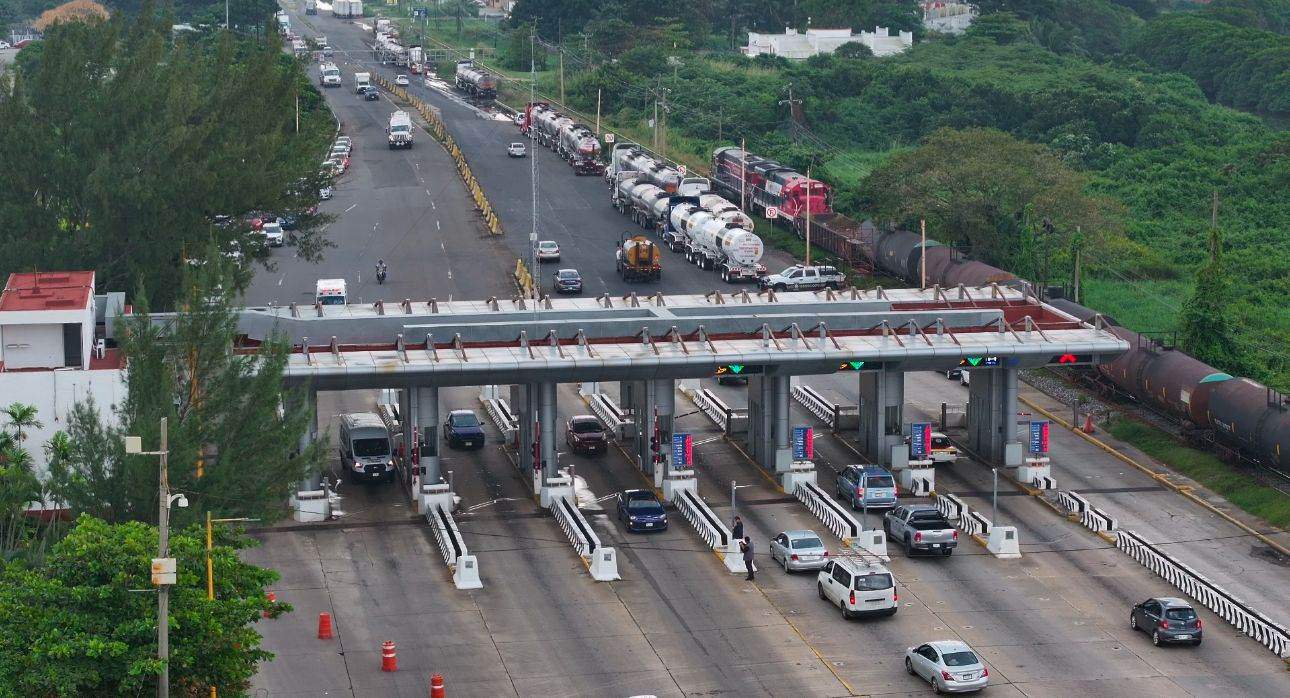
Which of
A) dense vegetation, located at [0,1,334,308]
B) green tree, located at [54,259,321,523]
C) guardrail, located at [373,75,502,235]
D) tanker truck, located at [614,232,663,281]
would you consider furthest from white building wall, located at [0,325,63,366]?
guardrail, located at [373,75,502,235]

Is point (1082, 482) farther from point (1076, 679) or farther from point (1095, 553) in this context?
point (1076, 679)

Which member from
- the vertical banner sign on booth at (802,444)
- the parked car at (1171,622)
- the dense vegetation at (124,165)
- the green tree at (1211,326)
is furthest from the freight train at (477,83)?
the parked car at (1171,622)

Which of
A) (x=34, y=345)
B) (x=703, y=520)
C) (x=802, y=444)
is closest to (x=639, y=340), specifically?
(x=802, y=444)

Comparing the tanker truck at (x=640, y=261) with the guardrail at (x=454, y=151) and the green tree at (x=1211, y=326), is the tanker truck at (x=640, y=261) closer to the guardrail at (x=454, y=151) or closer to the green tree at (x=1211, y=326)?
the guardrail at (x=454, y=151)

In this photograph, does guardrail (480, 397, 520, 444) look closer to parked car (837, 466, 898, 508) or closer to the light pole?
parked car (837, 466, 898, 508)

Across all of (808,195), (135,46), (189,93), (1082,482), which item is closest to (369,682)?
(1082,482)

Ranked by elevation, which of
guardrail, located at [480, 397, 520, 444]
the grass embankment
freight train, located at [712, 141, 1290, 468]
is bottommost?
guardrail, located at [480, 397, 520, 444]

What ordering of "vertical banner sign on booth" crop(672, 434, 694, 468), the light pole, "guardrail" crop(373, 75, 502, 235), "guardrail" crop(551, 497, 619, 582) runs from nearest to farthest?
the light pole < "guardrail" crop(551, 497, 619, 582) < "vertical banner sign on booth" crop(672, 434, 694, 468) < "guardrail" crop(373, 75, 502, 235)
